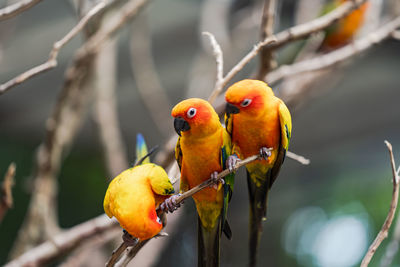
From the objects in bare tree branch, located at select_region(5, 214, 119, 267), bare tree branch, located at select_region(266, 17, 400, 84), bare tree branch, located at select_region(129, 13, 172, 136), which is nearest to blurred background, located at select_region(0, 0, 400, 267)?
bare tree branch, located at select_region(129, 13, 172, 136)

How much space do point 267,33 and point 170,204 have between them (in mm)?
719

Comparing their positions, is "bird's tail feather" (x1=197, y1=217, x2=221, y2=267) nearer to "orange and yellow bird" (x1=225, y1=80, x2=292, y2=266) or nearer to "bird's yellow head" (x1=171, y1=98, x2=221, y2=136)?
"orange and yellow bird" (x1=225, y1=80, x2=292, y2=266)

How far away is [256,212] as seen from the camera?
93 cm

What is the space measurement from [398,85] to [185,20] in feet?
4.89

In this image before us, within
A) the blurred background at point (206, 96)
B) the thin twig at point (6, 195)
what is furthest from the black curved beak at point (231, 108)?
the blurred background at point (206, 96)

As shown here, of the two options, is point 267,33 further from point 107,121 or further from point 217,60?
point 107,121

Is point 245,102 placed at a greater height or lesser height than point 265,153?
greater

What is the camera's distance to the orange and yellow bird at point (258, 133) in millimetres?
830

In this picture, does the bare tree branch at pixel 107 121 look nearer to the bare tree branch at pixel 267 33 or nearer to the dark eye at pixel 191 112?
the bare tree branch at pixel 267 33

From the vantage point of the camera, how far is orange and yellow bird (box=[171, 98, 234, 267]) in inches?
31.5

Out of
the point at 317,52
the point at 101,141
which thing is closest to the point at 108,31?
the point at 101,141

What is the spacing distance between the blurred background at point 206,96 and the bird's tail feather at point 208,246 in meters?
1.36

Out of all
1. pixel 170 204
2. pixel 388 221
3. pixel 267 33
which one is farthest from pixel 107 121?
pixel 388 221

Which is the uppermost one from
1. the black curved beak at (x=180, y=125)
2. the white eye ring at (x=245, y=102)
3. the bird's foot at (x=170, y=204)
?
the black curved beak at (x=180, y=125)
